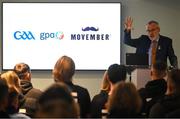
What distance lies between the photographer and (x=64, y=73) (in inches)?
153

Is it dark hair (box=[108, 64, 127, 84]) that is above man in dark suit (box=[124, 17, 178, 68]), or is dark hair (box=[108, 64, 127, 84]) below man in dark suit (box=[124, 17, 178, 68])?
below

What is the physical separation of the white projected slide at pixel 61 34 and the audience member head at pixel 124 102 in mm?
4621

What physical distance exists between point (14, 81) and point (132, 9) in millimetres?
4290

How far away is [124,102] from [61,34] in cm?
478

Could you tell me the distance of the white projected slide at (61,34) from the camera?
7.50 meters

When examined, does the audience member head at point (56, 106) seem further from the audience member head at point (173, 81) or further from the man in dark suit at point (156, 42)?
the man in dark suit at point (156, 42)

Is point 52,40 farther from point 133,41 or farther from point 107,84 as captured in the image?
point 107,84

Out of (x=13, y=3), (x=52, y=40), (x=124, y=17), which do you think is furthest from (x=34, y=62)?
(x=124, y=17)

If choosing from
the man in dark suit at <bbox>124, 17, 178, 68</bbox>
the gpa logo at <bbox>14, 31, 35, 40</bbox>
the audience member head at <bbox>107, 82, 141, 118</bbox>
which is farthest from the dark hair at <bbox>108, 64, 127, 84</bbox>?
the gpa logo at <bbox>14, 31, 35, 40</bbox>

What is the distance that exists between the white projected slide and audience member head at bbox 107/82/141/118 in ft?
15.2

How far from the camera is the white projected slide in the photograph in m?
7.50

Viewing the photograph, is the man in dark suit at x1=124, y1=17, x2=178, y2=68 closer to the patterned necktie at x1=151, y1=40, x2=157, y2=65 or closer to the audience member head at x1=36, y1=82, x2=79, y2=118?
the patterned necktie at x1=151, y1=40, x2=157, y2=65

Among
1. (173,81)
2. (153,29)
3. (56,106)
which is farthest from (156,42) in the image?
(56,106)

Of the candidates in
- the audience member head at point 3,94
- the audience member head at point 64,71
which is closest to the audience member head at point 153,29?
the audience member head at point 64,71
